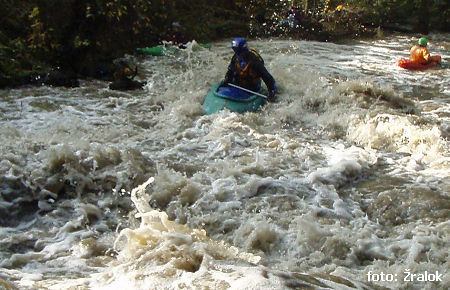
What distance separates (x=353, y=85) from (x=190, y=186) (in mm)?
4118

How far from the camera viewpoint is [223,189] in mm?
5148

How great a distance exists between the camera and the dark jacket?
7.57 meters

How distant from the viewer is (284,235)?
4.33 m

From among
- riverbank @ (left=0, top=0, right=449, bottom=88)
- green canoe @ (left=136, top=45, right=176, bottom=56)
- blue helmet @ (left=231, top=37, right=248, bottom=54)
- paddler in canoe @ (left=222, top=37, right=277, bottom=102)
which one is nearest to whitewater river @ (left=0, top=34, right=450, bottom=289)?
paddler in canoe @ (left=222, top=37, right=277, bottom=102)

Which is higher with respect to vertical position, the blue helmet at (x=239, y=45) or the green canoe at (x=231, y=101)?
the blue helmet at (x=239, y=45)

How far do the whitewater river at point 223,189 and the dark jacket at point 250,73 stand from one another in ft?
1.32

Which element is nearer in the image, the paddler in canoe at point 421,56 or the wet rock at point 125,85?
the wet rock at point 125,85

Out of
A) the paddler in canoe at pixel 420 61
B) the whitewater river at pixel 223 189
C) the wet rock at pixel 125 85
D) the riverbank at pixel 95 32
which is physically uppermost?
the riverbank at pixel 95 32

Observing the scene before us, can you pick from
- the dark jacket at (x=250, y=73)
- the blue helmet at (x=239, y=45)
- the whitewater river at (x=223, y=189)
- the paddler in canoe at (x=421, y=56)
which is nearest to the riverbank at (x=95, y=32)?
the whitewater river at (x=223, y=189)

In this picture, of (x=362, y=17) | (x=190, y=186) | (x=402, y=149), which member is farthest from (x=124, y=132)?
(x=362, y=17)

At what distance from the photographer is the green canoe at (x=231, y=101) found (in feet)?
24.3

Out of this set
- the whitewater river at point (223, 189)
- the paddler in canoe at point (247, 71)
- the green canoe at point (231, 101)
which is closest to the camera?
the whitewater river at point (223, 189)

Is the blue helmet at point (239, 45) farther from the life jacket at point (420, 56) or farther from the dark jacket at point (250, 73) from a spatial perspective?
the life jacket at point (420, 56)

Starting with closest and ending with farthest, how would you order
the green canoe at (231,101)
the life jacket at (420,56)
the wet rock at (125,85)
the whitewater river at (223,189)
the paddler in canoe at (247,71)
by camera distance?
1. the whitewater river at (223,189)
2. the green canoe at (231,101)
3. the paddler in canoe at (247,71)
4. the wet rock at (125,85)
5. the life jacket at (420,56)
